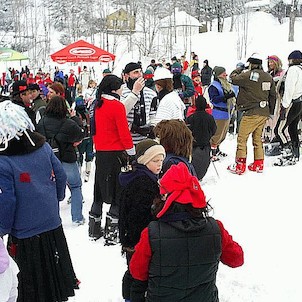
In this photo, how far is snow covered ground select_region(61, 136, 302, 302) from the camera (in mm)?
4035

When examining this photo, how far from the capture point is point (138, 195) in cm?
307

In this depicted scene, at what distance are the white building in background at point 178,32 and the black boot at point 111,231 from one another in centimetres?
3263

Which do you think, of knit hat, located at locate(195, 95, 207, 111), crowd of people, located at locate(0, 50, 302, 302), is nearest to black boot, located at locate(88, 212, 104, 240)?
crowd of people, located at locate(0, 50, 302, 302)

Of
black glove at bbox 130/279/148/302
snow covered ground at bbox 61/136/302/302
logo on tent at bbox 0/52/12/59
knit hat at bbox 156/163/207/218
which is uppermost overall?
logo on tent at bbox 0/52/12/59

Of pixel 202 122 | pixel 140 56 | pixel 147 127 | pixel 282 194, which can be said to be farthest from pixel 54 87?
pixel 140 56

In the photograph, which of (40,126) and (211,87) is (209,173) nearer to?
(211,87)

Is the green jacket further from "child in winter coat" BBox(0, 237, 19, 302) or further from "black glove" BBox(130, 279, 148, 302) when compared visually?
"child in winter coat" BBox(0, 237, 19, 302)

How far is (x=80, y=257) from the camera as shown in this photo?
4840 mm

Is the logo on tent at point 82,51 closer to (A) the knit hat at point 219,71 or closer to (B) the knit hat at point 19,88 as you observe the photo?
(A) the knit hat at point 219,71

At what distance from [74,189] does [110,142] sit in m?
1.15

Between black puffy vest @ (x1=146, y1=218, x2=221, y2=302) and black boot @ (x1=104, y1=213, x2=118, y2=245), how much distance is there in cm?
249

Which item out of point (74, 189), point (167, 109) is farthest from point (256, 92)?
point (74, 189)

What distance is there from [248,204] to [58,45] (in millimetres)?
43992

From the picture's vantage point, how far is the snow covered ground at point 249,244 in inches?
159
